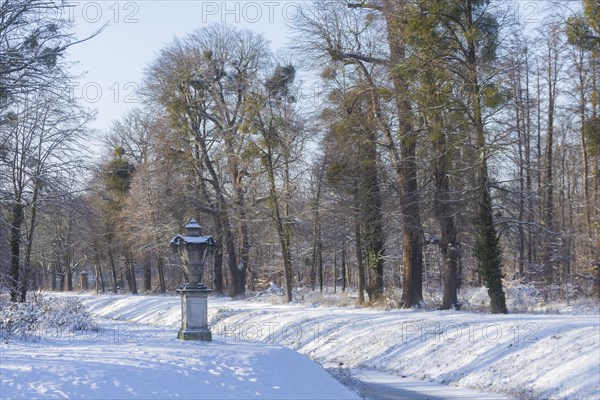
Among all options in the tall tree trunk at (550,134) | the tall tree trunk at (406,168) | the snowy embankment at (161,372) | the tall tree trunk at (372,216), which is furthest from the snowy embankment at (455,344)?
the tall tree trunk at (550,134)

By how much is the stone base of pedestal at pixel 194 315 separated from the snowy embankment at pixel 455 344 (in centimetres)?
105

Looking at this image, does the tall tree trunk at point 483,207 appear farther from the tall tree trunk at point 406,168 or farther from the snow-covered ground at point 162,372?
the snow-covered ground at point 162,372

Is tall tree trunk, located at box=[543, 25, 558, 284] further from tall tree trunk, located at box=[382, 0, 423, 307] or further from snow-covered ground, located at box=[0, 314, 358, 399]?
snow-covered ground, located at box=[0, 314, 358, 399]

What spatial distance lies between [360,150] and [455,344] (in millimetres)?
11094

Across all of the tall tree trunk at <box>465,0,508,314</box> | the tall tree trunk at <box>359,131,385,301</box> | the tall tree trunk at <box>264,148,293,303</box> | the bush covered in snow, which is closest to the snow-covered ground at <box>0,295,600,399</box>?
the tall tree trunk at <box>465,0,508,314</box>

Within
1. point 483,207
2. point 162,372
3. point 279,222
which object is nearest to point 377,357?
point 483,207

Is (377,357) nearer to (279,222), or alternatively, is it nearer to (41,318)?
(41,318)

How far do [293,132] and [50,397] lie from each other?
24.6 metres

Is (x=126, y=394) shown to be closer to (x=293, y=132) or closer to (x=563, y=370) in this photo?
(x=563, y=370)

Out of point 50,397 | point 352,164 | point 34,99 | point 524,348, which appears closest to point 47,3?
point 34,99

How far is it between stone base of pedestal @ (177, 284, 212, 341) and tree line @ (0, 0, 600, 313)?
5.30 m

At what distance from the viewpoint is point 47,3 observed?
1579cm

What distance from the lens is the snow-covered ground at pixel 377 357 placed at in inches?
478

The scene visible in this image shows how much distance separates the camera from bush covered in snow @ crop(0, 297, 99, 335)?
60.0 feet
